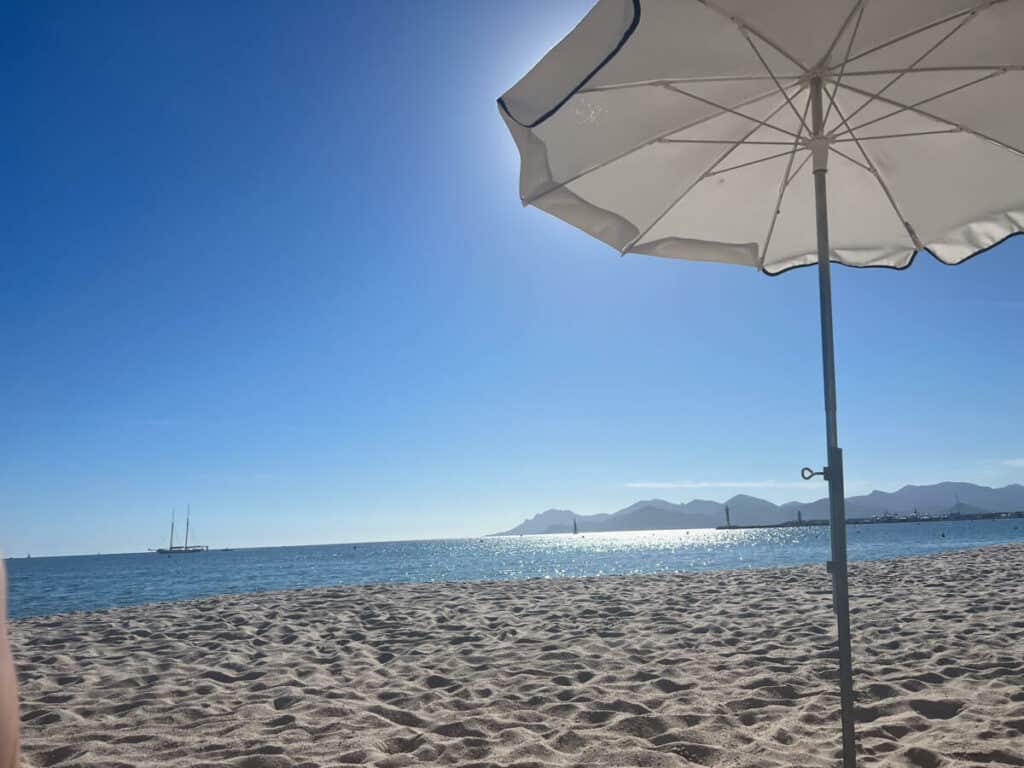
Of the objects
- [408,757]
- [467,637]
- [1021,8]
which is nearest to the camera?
[1021,8]

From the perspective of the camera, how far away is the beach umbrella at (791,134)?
2.65 metres

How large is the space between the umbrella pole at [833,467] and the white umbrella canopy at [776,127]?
104mm

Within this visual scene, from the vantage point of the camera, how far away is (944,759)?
300cm

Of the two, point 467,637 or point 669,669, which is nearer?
point 669,669

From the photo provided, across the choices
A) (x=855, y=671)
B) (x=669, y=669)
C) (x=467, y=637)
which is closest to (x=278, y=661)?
(x=467, y=637)

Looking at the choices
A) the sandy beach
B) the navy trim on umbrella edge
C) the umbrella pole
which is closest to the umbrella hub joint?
the umbrella pole

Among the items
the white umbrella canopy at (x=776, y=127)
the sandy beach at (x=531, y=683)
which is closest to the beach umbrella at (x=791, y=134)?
the white umbrella canopy at (x=776, y=127)

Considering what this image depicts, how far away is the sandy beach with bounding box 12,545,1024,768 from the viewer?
10.9 ft

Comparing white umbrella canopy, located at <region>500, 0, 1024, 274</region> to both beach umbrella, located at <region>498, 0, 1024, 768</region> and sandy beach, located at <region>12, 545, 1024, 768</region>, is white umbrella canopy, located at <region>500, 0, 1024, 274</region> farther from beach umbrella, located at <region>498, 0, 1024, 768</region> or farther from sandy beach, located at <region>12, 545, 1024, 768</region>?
sandy beach, located at <region>12, 545, 1024, 768</region>

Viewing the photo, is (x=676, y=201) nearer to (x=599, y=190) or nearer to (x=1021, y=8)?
(x=599, y=190)

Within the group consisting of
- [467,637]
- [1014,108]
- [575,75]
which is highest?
[1014,108]

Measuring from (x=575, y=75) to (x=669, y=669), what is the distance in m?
3.95

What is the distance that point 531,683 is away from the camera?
4.55m

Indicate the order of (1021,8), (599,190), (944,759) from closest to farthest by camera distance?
(1021,8) < (944,759) < (599,190)
